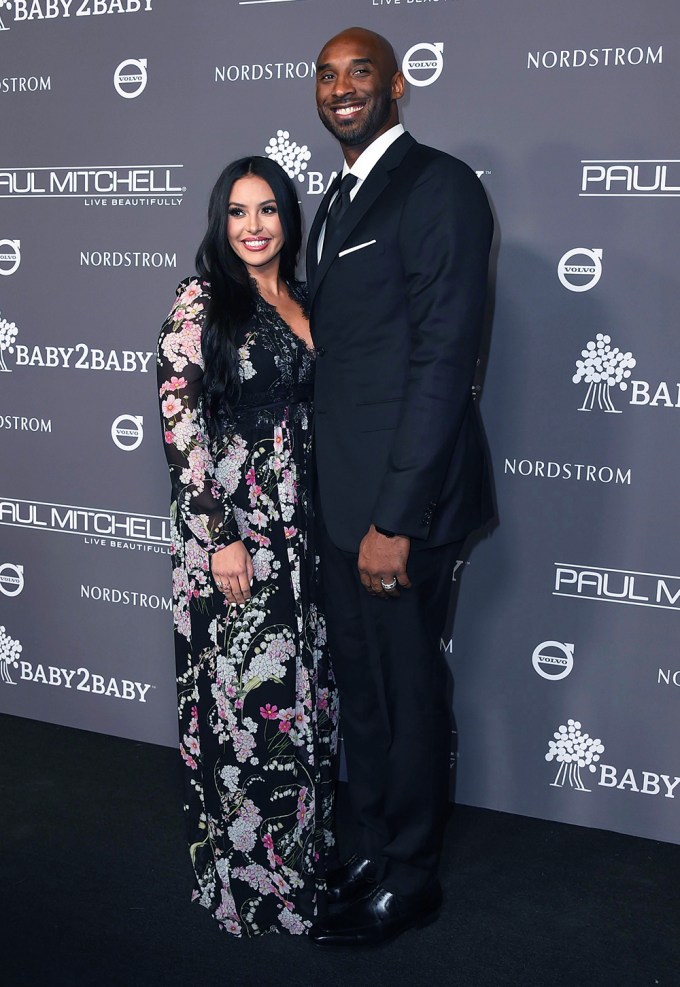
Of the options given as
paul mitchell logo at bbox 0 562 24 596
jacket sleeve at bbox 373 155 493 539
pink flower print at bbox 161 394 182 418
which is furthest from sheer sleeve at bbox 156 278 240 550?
paul mitchell logo at bbox 0 562 24 596

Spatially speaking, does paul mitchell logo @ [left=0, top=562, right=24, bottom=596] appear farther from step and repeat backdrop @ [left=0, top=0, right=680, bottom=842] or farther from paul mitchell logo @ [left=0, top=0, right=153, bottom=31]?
paul mitchell logo @ [left=0, top=0, right=153, bottom=31]

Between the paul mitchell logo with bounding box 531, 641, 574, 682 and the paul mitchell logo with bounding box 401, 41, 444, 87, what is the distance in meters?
1.49

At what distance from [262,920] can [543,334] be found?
5.08 feet

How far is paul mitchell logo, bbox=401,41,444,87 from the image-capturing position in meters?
2.44

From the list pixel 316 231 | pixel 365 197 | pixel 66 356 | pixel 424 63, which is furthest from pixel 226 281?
pixel 66 356

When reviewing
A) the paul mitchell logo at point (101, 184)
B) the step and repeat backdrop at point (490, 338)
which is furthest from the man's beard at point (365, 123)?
the paul mitchell logo at point (101, 184)

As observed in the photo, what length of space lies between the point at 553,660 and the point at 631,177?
4.06 feet

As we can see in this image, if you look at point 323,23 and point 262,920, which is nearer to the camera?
point 262,920

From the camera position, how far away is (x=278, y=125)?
2629mm

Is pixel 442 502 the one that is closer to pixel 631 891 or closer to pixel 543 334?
pixel 543 334

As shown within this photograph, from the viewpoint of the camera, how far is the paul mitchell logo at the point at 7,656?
322 cm

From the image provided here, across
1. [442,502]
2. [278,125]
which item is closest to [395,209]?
[442,502]

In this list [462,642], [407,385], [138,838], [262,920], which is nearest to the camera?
[407,385]

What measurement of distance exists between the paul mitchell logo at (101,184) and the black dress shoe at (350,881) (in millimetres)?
1843
